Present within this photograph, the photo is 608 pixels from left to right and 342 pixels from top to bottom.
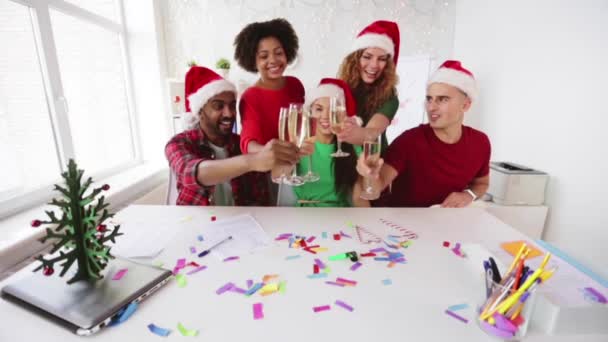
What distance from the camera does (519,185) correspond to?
2.15 m

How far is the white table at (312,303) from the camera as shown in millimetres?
629

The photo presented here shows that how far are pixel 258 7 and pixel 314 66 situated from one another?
0.86 metres

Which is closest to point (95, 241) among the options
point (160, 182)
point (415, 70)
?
point (160, 182)

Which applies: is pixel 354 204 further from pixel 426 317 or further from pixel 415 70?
pixel 415 70

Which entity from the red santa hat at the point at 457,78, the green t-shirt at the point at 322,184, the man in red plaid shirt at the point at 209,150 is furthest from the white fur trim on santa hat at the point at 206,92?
the red santa hat at the point at 457,78

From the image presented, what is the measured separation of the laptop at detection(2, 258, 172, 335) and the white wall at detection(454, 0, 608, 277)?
7.68 ft

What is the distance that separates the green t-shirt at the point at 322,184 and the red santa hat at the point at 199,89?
602 mm

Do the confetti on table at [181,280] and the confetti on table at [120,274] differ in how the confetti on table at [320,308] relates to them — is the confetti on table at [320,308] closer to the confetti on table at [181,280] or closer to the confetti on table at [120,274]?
the confetti on table at [181,280]

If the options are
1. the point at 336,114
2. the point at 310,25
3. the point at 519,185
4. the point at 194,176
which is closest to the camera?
the point at 336,114

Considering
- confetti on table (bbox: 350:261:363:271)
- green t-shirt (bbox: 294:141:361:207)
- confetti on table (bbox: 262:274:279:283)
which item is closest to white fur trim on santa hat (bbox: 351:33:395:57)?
green t-shirt (bbox: 294:141:361:207)

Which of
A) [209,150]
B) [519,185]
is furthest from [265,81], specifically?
[519,185]

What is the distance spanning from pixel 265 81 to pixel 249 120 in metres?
0.24

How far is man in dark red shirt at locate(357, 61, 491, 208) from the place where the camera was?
1446 millimetres

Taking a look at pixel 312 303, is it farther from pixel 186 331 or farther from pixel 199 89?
pixel 199 89
